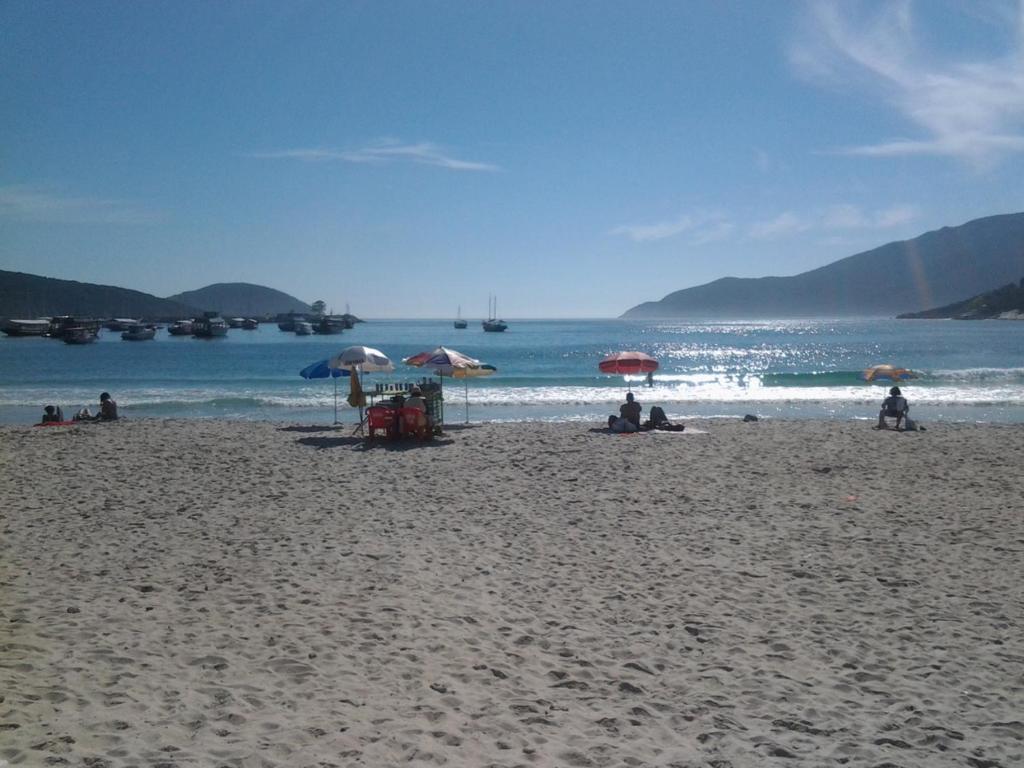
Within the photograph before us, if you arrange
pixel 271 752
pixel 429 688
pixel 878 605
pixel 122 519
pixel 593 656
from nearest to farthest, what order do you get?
pixel 271 752, pixel 429 688, pixel 593 656, pixel 878 605, pixel 122 519

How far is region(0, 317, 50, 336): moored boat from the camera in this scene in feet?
268

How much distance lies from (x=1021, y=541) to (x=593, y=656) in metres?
5.01

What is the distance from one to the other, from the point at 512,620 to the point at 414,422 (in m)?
9.16

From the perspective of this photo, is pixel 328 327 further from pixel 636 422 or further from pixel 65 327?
pixel 636 422

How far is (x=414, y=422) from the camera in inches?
561

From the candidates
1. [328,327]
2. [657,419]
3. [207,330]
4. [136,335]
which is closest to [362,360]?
[657,419]

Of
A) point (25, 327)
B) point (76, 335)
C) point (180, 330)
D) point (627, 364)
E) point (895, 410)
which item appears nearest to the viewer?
point (895, 410)

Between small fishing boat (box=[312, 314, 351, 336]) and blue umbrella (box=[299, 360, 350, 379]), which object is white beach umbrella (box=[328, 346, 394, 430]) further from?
small fishing boat (box=[312, 314, 351, 336])

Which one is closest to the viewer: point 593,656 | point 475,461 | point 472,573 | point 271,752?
point 271,752

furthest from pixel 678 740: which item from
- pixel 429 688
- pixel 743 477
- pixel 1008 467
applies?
pixel 1008 467

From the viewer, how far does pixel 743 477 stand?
10.6 metres

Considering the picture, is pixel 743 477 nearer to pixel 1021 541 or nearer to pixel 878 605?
pixel 1021 541

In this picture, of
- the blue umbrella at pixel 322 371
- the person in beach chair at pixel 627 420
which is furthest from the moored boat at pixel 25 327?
the person in beach chair at pixel 627 420

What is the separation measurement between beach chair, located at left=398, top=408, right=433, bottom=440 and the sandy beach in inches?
137
